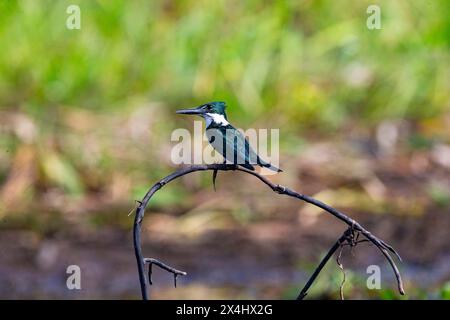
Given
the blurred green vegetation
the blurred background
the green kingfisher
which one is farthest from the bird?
the blurred green vegetation

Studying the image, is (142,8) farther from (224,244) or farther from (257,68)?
(224,244)

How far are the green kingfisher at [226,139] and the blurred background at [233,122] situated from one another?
2.19 m

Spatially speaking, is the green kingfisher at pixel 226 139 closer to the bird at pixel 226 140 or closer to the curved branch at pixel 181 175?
the bird at pixel 226 140

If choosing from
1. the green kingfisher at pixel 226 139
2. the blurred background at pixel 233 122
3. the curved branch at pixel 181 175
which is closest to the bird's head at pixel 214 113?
the green kingfisher at pixel 226 139

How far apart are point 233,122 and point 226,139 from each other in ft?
14.1

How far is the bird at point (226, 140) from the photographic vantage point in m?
3.08

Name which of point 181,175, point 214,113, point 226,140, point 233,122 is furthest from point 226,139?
point 233,122

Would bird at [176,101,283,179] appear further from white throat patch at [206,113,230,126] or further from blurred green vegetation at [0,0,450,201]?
blurred green vegetation at [0,0,450,201]

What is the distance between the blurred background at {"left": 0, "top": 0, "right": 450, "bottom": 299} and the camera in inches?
246

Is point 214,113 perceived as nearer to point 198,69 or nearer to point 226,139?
point 226,139

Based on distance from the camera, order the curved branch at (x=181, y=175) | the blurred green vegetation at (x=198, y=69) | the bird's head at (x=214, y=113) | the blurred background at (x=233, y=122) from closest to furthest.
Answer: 1. the curved branch at (x=181, y=175)
2. the bird's head at (x=214, y=113)
3. the blurred background at (x=233, y=122)
4. the blurred green vegetation at (x=198, y=69)

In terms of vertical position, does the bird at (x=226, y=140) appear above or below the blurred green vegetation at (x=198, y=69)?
below

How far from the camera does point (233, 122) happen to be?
7465 millimetres
